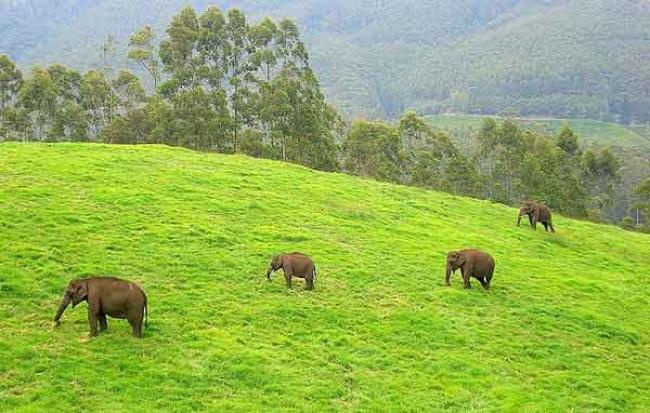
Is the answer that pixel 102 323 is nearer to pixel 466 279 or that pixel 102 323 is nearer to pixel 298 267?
pixel 298 267

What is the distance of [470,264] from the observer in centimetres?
2670

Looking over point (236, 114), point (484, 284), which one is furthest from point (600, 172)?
point (484, 284)

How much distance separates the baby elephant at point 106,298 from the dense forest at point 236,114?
53948mm

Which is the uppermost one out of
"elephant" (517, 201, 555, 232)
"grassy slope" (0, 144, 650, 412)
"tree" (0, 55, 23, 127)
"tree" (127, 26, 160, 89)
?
"tree" (127, 26, 160, 89)

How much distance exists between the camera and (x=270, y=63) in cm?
7575

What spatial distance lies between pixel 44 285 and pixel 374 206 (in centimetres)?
2197

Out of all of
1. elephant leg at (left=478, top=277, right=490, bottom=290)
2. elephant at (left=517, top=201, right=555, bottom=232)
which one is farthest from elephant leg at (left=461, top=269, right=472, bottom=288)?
elephant at (left=517, top=201, right=555, bottom=232)

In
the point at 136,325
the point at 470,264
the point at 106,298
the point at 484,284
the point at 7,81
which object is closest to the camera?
the point at 106,298

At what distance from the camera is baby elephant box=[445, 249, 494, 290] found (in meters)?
26.7

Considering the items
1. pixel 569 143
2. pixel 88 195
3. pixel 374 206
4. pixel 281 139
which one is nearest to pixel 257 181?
pixel 374 206

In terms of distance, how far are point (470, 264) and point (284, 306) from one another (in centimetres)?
851

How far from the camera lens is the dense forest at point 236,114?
240 ft

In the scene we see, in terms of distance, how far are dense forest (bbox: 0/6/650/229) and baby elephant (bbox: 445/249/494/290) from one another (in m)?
47.5

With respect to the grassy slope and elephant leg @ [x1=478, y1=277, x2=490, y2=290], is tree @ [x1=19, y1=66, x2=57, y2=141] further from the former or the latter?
elephant leg @ [x1=478, y1=277, x2=490, y2=290]
